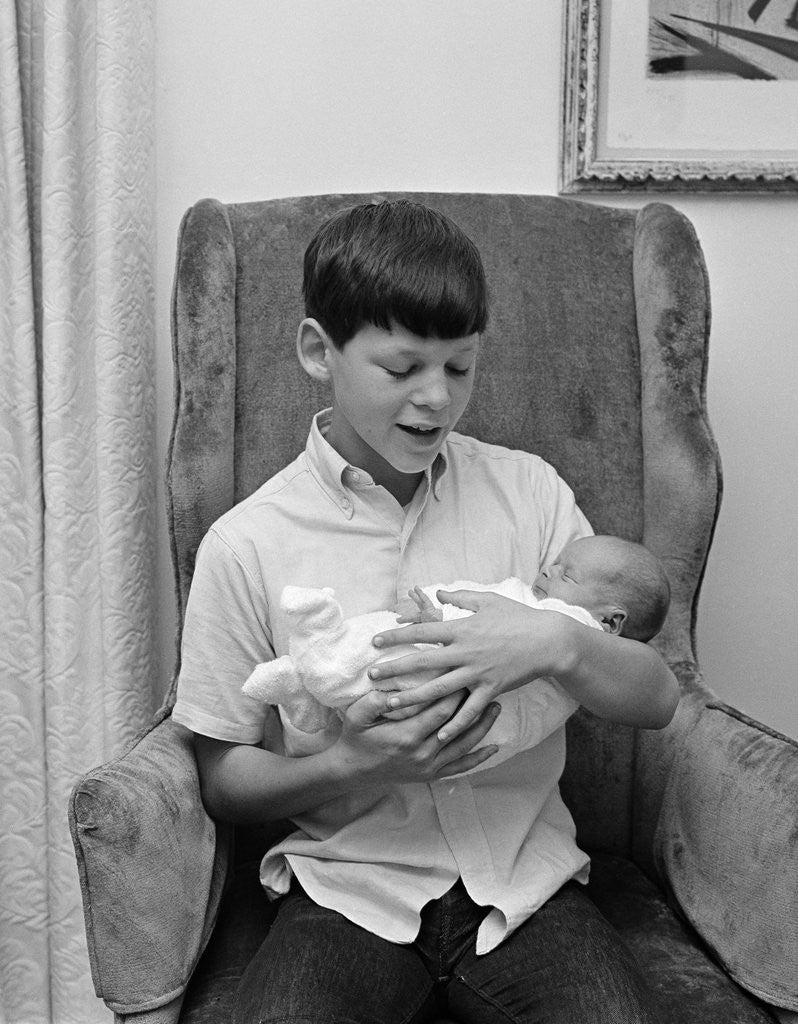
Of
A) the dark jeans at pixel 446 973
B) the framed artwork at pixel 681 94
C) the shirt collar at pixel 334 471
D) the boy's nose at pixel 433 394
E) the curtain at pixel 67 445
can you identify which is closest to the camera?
the dark jeans at pixel 446 973

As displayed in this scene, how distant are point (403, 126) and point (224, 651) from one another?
974 mm

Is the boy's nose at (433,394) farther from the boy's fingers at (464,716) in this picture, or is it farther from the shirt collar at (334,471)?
the boy's fingers at (464,716)

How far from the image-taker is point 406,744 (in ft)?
3.46

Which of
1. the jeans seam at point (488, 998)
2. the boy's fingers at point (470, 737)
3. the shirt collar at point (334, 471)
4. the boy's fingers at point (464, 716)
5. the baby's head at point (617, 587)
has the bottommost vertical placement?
the jeans seam at point (488, 998)

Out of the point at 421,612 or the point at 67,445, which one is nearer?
the point at 421,612

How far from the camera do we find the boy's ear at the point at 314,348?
1.17 m

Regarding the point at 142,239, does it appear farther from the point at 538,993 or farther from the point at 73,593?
the point at 538,993

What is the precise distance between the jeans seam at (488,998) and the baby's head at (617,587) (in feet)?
1.31

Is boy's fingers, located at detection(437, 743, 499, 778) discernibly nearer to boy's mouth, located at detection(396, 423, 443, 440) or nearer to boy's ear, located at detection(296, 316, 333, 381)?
boy's mouth, located at detection(396, 423, 443, 440)

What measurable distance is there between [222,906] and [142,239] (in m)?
0.96

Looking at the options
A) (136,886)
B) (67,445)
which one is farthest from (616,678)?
(67,445)

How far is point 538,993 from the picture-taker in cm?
102

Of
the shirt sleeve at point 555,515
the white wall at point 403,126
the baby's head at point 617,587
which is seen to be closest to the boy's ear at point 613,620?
the baby's head at point 617,587

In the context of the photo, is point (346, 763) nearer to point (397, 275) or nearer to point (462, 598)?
point (462, 598)
